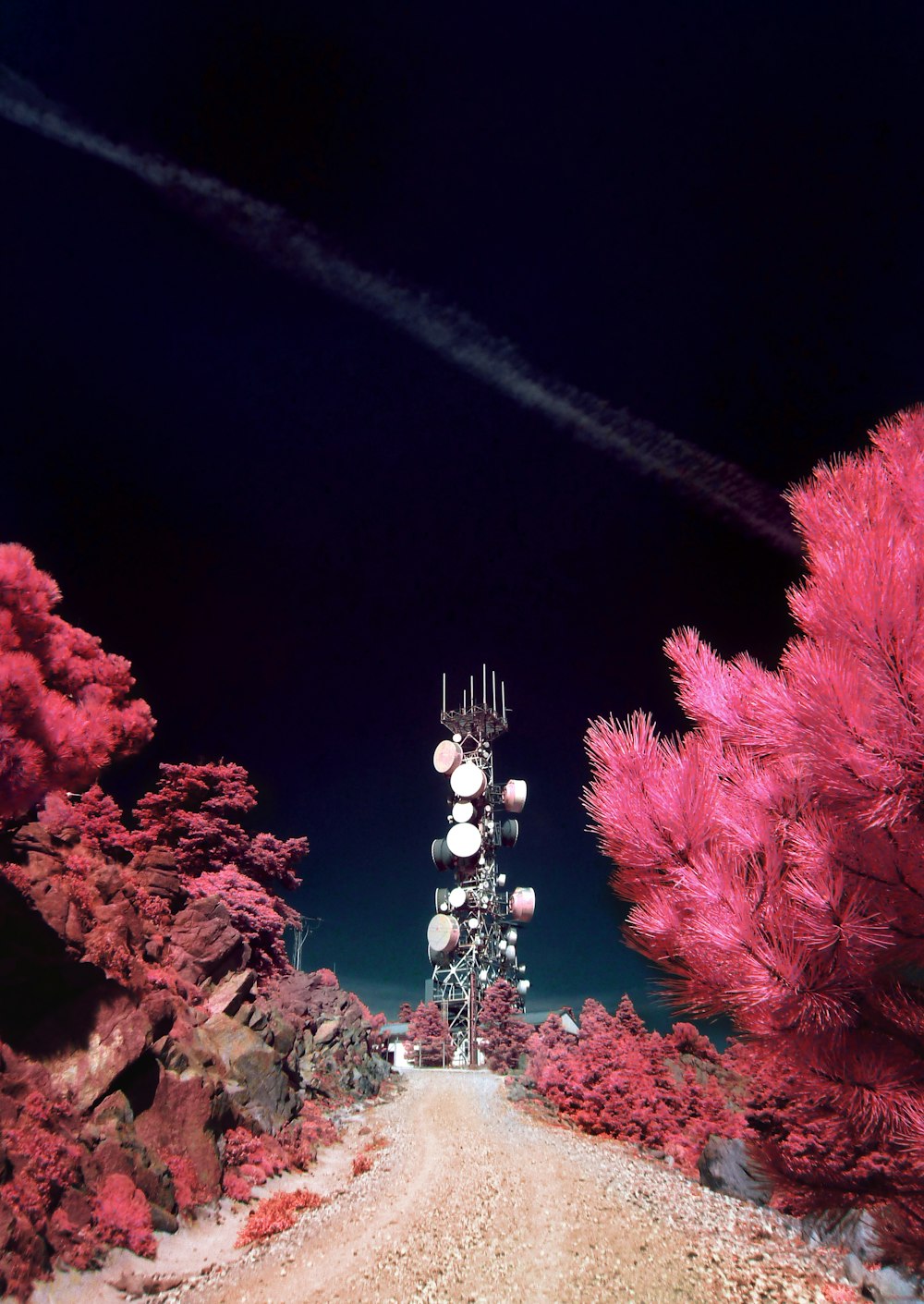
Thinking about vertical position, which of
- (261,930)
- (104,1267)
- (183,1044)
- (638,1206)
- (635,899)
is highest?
(635,899)

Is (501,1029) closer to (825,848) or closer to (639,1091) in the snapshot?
(639,1091)

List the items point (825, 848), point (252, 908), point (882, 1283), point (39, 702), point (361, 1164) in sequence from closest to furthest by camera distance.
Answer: point (825, 848), point (882, 1283), point (39, 702), point (361, 1164), point (252, 908)

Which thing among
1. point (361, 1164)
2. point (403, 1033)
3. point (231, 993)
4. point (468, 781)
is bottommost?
point (403, 1033)

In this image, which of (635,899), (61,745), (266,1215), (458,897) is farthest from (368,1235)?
(458,897)

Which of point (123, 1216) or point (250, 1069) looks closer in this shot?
point (123, 1216)

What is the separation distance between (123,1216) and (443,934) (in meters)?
34.6

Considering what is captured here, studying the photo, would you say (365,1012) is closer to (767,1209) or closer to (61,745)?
(767,1209)

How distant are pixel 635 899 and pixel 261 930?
50.4 feet

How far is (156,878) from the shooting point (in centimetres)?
1430

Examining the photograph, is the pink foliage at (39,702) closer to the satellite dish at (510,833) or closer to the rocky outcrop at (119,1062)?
the rocky outcrop at (119,1062)

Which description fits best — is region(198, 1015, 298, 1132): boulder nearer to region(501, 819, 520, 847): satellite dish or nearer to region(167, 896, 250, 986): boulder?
region(167, 896, 250, 986): boulder

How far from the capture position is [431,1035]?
4106 centimetres

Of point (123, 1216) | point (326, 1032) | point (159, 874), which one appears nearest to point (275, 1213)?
point (123, 1216)

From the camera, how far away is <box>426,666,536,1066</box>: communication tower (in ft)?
131
